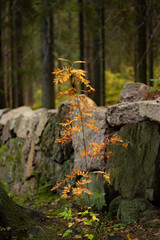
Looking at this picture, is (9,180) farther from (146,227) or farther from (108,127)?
(146,227)

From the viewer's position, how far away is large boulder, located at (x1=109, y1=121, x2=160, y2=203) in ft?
10.7

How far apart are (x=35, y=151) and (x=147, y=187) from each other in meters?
3.09

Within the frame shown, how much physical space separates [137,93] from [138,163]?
1230 mm

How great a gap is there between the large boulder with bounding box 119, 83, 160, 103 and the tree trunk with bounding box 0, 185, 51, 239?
7.65 feet

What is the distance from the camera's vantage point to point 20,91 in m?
12.2

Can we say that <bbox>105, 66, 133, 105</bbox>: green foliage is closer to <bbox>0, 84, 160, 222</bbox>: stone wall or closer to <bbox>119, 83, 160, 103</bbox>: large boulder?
<bbox>0, 84, 160, 222</bbox>: stone wall

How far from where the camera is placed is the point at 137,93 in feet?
13.5

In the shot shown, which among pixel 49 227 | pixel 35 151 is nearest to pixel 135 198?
pixel 49 227

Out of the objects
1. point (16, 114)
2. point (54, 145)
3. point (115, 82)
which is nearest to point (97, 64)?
point (115, 82)

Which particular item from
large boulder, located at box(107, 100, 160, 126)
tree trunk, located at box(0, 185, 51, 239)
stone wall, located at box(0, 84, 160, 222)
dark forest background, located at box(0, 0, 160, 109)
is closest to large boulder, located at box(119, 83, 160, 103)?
stone wall, located at box(0, 84, 160, 222)

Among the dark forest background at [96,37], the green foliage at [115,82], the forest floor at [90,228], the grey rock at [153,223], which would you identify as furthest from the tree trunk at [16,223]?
the green foliage at [115,82]

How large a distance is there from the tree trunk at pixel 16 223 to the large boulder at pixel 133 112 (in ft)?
5.78

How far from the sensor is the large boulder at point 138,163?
129 inches

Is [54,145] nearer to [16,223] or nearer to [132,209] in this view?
[132,209]
